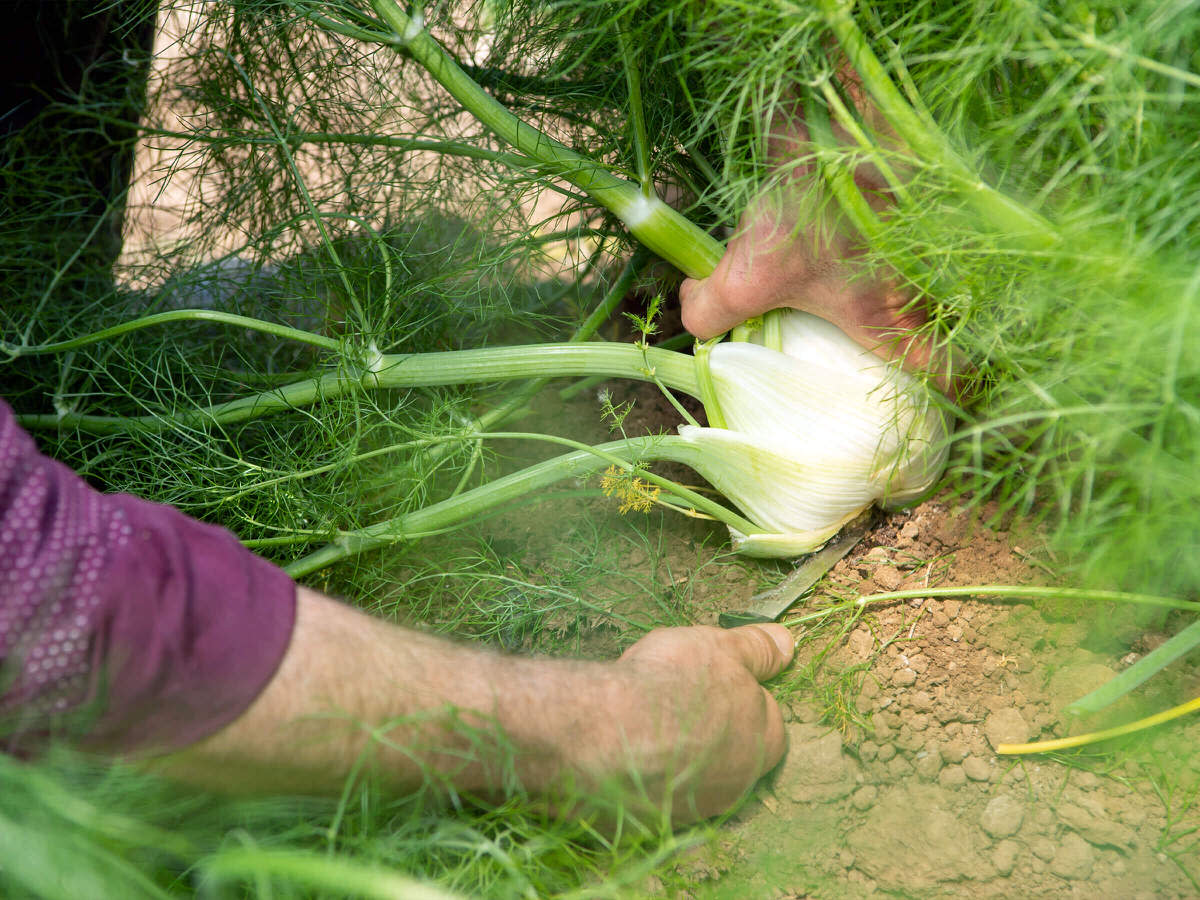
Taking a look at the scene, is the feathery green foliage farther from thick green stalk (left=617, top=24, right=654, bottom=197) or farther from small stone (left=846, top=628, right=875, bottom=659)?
small stone (left=846, top=628, right=875, bottom=659)

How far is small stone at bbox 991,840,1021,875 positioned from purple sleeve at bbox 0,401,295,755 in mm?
831

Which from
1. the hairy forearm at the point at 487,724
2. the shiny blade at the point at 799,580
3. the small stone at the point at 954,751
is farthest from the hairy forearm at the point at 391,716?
the small stone at the point at 954,751

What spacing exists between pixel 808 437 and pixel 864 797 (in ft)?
1.66

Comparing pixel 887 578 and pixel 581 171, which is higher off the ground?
pixel 581 171

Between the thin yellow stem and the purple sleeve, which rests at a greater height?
the purple sleeve

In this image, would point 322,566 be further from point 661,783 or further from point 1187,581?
point 1187,581

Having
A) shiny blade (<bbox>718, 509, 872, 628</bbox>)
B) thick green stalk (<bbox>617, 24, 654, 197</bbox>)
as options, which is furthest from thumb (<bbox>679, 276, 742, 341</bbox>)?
shiny blade (<bbox>718, 509, 872, 628</bbox>)

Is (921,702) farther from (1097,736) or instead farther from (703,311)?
(703,311)

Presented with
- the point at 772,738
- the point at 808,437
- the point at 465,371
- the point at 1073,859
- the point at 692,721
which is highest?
the point at 465,371

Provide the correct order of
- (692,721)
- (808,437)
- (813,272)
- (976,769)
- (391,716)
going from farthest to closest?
1. (808,437)
2. (813,272)
3. (976,769)
4. (692,721)
5. (391,716)

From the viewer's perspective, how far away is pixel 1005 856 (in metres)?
0.99

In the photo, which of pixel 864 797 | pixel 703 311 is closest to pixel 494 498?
pixel 703 311

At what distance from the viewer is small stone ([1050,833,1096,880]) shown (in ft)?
3.17

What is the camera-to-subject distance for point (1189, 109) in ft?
2.92
